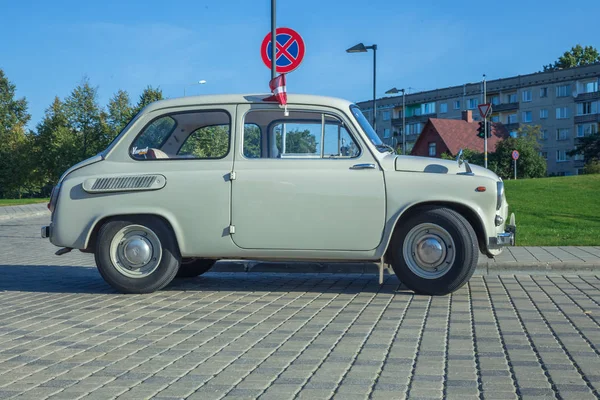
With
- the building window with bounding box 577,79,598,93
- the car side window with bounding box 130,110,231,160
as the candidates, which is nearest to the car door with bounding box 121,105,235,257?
the car side window with bounding box 130,110,231,160

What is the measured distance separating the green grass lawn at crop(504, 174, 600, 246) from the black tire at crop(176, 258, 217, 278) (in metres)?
5.98

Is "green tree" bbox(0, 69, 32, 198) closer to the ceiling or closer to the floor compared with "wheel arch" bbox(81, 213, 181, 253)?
closer to the ceiling

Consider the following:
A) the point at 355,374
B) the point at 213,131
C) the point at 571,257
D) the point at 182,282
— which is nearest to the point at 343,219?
the point at 213,131

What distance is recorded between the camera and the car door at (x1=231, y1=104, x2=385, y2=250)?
708 cm

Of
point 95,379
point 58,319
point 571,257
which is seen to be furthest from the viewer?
point 571,257

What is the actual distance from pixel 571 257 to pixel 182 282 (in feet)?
17.1

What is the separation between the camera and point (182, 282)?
8.41 m

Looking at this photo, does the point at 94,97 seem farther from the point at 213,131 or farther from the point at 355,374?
the point at 355,374

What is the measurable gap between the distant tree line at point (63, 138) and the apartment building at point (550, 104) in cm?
3872

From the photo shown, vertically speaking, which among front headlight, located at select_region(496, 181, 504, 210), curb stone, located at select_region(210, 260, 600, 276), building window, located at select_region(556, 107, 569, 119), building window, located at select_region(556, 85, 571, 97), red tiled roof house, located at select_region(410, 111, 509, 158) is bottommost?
curb stone, located at select_region(210, 260, 600, 276)

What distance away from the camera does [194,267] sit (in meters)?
8.66

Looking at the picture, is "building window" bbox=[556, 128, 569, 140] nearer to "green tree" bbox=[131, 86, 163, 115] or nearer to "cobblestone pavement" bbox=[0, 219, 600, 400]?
"green tree" bbox=[131, 86, 163, 115]

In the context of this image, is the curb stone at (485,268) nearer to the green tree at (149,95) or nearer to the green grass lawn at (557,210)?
the green grass lawn at (557,210)

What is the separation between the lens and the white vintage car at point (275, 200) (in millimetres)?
7055
